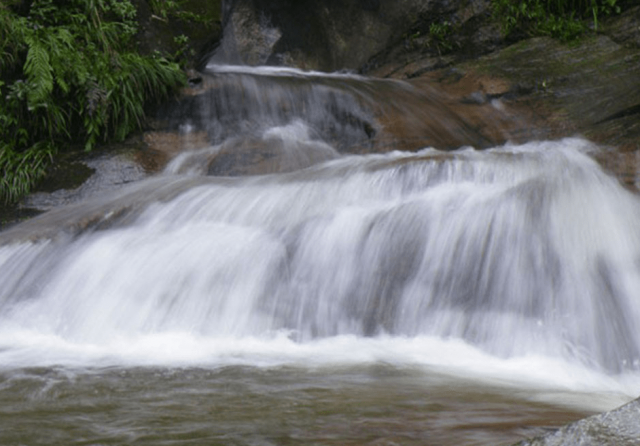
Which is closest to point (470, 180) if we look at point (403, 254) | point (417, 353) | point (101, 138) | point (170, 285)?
point (403, 254)

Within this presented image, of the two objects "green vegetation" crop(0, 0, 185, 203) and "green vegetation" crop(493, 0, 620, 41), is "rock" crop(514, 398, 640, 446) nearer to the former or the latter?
"green vegetation" crop(0, 0, 185, 203)

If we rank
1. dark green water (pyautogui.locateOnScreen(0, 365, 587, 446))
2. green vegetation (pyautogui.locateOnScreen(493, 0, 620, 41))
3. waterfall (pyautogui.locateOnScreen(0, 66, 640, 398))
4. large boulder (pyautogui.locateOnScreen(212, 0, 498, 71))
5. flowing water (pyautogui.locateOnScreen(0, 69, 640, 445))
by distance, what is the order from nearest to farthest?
dark green water (pyautogui.locateOnScreen(0, 365, 587, 446)) → flowing water (pyautogui.locateOnScreen(0, 69, 640, 445)) → waterfall (pyautogui.locateOnScreen(0, 66, 640, 398)) → green vegetation (pyautogui.locateOnScreen(493, 0, 620, 41)) → large boulder (pyautogui.locateOnScreen(212, 0, 498, 71))

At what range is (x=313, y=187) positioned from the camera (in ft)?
17.0

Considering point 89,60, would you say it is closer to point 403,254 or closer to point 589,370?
point 403,254

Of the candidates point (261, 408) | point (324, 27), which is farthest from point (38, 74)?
point (324, 27)

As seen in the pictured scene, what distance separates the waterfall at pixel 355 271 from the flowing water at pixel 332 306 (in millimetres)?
14

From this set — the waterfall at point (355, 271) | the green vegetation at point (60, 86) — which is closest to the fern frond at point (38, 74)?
the green vegetation at point (60, 86)

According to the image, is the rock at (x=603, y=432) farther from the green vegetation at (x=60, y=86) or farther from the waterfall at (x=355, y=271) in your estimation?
the green vegetation at (x=60, y=86)

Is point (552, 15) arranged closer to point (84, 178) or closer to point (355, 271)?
point (84, 178)

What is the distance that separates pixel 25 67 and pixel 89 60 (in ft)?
2.30

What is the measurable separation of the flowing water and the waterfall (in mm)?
14

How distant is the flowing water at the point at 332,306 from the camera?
2.25 metres

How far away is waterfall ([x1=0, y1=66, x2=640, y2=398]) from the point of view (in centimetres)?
356

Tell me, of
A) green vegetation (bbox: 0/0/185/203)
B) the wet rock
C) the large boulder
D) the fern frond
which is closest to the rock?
the wet rock
